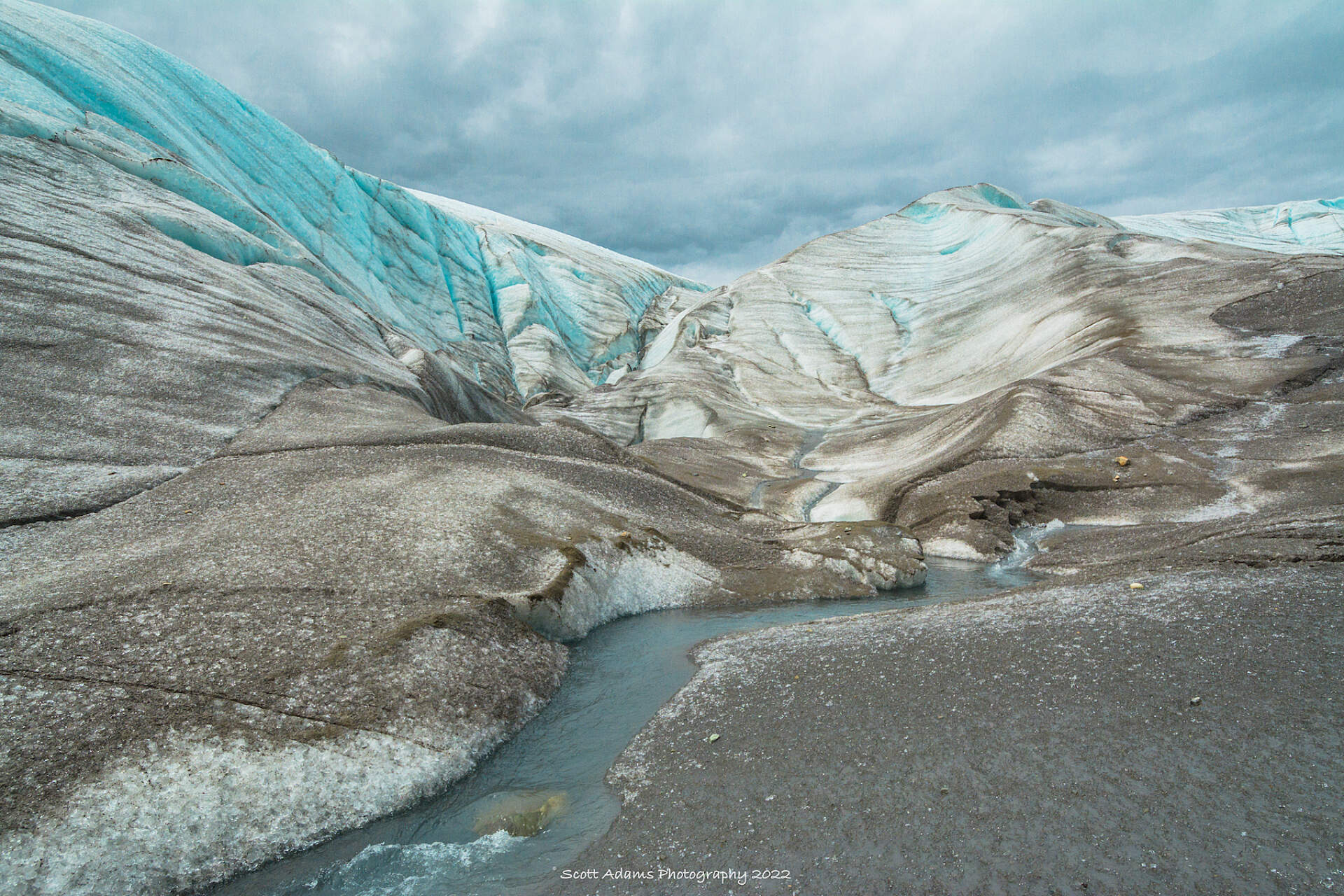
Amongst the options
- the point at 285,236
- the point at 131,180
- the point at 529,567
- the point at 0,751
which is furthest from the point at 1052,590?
the point at 285,236

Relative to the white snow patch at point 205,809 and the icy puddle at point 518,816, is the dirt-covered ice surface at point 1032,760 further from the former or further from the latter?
the white snow patch at point 205,809

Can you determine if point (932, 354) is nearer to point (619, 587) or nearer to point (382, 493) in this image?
point (619, 587)

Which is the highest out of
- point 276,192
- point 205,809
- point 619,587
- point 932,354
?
point 276,192

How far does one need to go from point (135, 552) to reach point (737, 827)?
51.1 ft

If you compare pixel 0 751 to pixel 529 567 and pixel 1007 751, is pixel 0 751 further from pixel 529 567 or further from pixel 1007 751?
pixel 1007 751

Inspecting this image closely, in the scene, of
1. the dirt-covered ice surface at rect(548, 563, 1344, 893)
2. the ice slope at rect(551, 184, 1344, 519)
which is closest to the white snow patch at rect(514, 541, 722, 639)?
the dirt-covered ice surface at rect(548, 563, 1344, 893)

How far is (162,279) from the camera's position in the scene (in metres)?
34.7

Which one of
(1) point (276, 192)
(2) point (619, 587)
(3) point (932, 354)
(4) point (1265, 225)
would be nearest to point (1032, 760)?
(2) point (619, 587)

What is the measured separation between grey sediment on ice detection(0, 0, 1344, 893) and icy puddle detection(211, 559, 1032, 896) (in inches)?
19.7

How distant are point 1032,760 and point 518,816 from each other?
28.1 feet

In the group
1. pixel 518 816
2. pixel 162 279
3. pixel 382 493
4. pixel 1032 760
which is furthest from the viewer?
pixel 162 279

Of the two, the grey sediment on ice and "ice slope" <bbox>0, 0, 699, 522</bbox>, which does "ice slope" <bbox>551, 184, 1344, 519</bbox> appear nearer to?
the grey sediment on ice

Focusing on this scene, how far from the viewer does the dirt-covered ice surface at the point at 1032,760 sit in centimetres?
918

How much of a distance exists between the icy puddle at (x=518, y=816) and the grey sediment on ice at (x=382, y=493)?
500 mm
